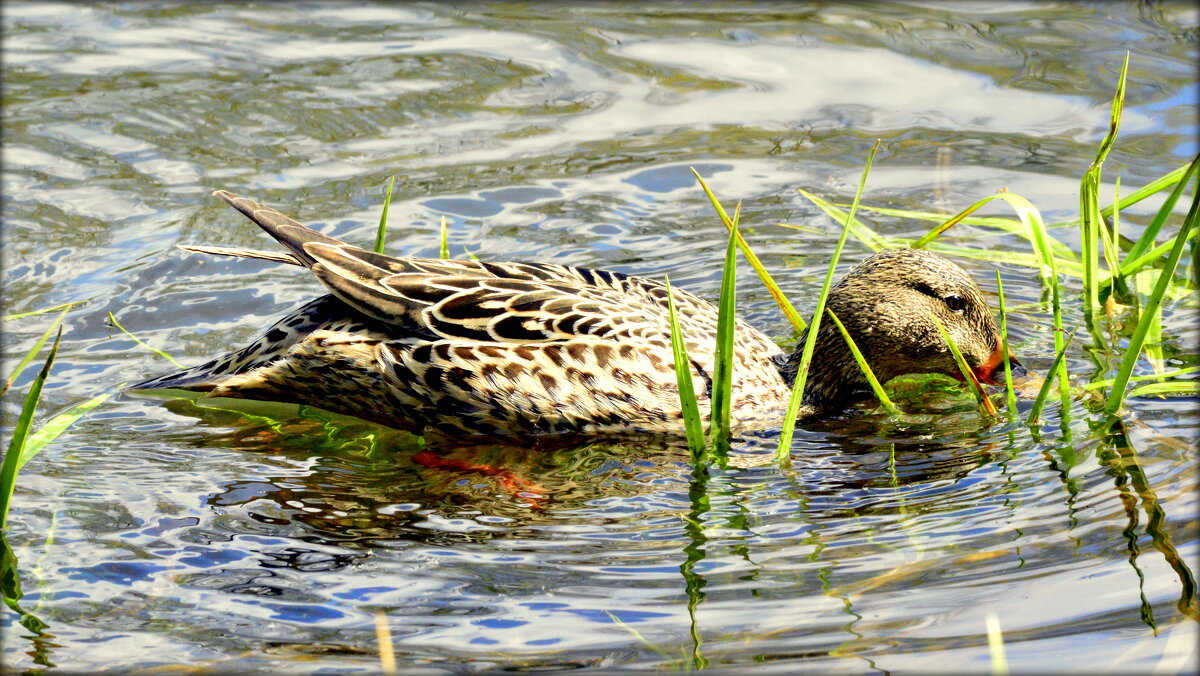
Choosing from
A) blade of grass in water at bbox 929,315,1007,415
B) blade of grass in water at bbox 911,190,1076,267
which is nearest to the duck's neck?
blade of grass in water at bbox 929,315,1007,415

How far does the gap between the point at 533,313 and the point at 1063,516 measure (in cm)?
257

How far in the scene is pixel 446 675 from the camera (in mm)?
4152

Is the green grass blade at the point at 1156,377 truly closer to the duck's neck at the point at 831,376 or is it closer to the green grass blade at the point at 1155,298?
the green grass blade at the point at 1155,298

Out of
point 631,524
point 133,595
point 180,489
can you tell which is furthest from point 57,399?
point 631,524

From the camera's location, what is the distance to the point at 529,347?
20.3 feet

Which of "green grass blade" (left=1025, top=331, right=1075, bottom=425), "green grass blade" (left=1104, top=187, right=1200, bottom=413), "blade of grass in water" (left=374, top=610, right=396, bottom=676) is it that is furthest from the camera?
"green grass blade" (left=1025, top=331, right=1075, bottom=425)

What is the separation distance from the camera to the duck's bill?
21.4ft

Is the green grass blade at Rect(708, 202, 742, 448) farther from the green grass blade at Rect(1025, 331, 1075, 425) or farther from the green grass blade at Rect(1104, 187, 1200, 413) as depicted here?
the green grass blade at Rect(1104, 187, 1200, 413)

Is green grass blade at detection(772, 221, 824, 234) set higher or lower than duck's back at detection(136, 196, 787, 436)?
higher

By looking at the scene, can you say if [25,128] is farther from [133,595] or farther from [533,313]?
[133,595]

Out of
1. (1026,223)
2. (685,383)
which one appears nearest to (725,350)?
(685,383)

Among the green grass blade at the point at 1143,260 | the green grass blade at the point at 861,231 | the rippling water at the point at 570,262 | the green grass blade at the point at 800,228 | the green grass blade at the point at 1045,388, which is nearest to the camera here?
the rippling water at the point at 570,262

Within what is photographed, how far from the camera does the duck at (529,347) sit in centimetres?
619

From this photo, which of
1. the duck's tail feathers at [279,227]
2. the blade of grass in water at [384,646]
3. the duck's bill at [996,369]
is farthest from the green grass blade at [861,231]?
the blade of grass in water at [384,646]
